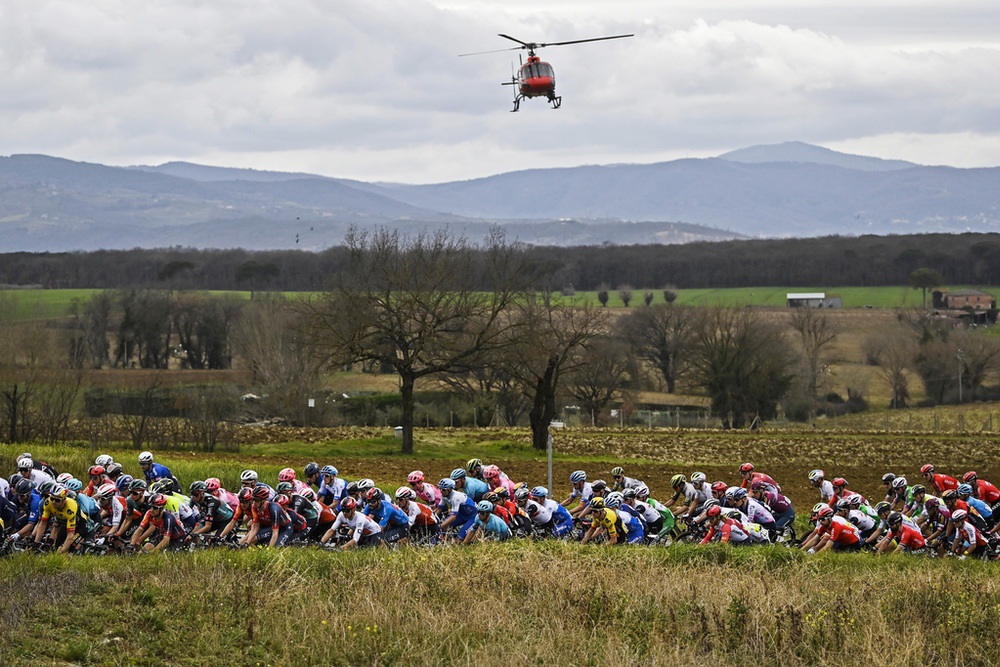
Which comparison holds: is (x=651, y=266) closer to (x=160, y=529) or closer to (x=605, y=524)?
(x=605, y=524)

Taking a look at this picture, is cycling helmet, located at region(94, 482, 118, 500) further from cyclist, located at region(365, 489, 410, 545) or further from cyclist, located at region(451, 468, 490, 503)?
cyclist, located at region(451, 468, 490, 503)

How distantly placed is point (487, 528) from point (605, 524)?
7.09 feet

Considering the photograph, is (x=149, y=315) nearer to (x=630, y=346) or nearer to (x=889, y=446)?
(x=630, y=346)

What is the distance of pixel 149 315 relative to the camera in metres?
93.8

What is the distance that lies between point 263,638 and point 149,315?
268 feet

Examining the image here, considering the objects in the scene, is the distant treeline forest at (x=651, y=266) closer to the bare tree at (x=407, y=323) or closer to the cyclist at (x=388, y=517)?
the bare tree at (x=407, y=323)

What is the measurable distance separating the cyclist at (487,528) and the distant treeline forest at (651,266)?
4612 inches

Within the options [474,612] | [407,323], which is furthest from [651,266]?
[474,612]

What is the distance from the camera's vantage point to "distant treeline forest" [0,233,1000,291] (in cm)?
14525

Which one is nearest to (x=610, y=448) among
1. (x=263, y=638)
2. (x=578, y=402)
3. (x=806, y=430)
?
(x=806, y=430)

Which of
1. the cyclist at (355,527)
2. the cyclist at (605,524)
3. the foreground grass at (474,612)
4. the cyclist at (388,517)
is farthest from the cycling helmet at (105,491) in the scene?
the cyclist at (605,524)

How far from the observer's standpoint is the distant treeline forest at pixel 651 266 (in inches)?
5719

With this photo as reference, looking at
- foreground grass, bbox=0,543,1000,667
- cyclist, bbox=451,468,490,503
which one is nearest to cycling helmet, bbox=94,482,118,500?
foreground grass, bbox=0,543,1000,667

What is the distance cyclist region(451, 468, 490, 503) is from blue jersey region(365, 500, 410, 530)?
2031 millimetres
